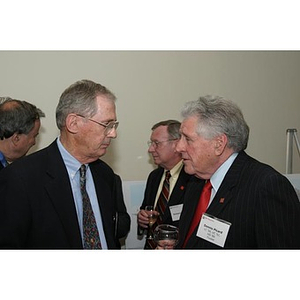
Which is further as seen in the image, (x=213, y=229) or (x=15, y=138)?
(x=15, y=138)

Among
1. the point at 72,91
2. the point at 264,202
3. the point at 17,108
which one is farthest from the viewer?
the point at 17,108

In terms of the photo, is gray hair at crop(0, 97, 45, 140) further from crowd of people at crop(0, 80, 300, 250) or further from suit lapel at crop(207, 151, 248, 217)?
suit lapel at crop(207, 151, 248, 217)

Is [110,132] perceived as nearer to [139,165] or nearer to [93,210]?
[93,210]

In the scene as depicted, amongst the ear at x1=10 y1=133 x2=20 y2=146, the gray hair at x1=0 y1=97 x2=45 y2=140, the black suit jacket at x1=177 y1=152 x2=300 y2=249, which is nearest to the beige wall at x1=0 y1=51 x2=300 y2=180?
the gray hair at x1=0 y1=97 x2=45 y2=140

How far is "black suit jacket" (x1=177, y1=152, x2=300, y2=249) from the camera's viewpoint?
1390 millimetres

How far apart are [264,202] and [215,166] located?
35 cm

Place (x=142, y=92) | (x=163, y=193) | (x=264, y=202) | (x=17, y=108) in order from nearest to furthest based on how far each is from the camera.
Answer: (x=264, y=202)
(x=17, y=108)
(x=163, y=193)
(x=142, y=92)

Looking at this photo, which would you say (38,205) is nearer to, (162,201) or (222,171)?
Result: (222,171)

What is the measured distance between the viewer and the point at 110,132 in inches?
68.4

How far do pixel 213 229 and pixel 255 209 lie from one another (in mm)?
223

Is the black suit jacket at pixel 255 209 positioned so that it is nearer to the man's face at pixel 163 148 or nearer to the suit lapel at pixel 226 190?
the suit lapel at pixel 226 190

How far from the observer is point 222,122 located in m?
1.61

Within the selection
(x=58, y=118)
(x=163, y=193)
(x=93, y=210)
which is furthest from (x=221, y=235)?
(x=163, y=193)

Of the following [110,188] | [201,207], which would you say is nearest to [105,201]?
[110,188]
